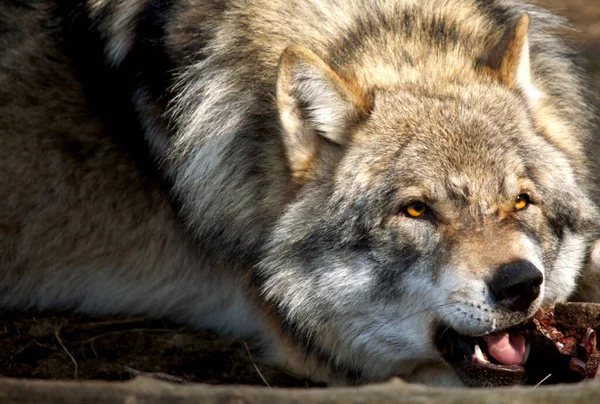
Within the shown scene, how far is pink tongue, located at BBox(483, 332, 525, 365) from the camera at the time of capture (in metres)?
3.60

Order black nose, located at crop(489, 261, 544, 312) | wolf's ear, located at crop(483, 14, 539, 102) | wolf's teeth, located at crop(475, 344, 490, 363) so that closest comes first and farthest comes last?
black nose, located at crop(489, 261, 544, 312) < wolf's teeth, located at crop(475, 344, 490, 363) < wolf's ear, located at crop(483, 14, 539, 102)

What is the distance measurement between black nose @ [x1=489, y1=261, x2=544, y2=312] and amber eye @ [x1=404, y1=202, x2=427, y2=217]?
454mm

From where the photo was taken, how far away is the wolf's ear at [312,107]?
3.59m

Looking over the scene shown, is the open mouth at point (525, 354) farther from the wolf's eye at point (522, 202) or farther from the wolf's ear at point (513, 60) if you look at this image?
the wolf's ear at point (513, 60)

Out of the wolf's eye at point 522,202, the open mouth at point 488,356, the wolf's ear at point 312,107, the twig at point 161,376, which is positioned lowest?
the twig at point 161,376

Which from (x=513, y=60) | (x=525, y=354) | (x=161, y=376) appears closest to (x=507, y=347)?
(x=525, y=354)

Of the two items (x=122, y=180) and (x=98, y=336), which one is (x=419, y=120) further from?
(x=98, y=336)

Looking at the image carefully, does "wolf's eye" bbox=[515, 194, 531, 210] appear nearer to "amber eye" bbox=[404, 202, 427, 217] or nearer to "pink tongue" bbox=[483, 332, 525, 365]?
"amber eye" bbox=[404, 202, 427, 217]

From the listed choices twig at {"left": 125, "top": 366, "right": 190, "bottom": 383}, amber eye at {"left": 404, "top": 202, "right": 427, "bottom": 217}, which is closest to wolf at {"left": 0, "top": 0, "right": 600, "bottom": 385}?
amber eye at {"left": 404, "top": 202, "right": 427, "bottom": 217}

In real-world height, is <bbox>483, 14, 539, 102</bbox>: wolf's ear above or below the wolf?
above

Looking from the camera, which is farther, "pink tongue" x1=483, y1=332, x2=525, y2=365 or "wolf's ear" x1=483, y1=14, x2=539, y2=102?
"wolf's ear" x1=483, y1=14, x2=539, y2=102

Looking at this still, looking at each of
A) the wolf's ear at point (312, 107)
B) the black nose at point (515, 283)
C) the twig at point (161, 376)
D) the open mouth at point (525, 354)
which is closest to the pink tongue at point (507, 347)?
the open mouth at point (525, 354)

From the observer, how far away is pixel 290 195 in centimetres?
390

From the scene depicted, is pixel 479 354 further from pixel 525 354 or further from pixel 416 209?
pixel 416 209
